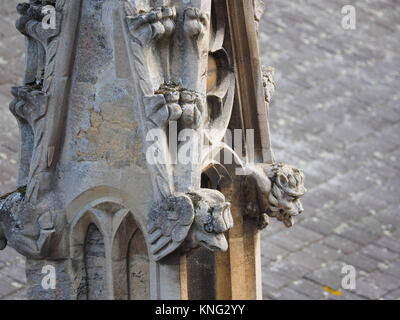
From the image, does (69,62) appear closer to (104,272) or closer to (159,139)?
(159,139)

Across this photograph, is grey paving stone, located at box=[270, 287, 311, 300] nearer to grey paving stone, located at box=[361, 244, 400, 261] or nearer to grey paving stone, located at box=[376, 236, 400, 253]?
grey paving stone, located at box=[361, 244, 400, 261]

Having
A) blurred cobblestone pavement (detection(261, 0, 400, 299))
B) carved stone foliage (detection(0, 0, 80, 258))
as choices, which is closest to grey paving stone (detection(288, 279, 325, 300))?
blurred cobblestone pavement (detection(261, 0, 400, 299))

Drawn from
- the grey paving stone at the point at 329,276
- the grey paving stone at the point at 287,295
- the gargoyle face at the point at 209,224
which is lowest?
the gargoyle face at the point at 209,224

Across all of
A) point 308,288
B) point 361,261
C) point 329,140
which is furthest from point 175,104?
point 329,140

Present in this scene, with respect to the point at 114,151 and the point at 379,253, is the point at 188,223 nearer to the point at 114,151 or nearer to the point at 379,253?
the point at 114,151

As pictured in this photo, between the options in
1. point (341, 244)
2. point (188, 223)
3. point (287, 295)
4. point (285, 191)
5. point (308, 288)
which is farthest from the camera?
point (341, 244)

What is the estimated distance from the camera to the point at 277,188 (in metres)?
3.52

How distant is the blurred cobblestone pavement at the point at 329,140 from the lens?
6.42 metres

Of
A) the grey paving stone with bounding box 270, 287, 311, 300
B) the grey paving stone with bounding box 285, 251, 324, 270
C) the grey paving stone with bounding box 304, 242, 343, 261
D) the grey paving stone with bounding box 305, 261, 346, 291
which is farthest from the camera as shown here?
the grey paving stone with bounding box 304, 242, 343, 261

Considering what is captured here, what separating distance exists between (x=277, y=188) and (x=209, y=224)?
20.1 inches

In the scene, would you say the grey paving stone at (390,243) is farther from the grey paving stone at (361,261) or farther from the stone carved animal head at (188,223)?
the stone carved animal head at (188,223)

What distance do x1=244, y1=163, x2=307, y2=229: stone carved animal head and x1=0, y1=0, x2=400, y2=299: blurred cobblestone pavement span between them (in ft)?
6.87

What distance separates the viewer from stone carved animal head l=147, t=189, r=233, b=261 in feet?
9.97

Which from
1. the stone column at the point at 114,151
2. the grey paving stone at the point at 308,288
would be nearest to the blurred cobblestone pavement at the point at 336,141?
the grey paving stone at the point at 308,288
